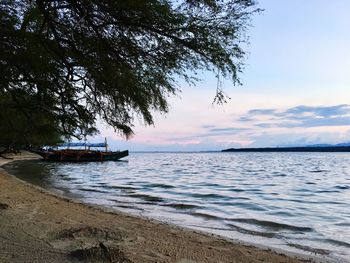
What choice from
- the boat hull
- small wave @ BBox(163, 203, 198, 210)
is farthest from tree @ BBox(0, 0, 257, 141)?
the boat hull

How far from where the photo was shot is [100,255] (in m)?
6.07

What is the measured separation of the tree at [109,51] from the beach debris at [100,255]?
251 centimetres

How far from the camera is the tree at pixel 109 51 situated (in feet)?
21.6

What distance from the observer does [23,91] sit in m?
10.2

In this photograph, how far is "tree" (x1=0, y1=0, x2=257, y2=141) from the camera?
6.59 m

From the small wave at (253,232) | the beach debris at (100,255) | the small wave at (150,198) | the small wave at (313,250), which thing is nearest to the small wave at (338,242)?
the small wave at (313,250)

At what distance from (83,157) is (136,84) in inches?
2490

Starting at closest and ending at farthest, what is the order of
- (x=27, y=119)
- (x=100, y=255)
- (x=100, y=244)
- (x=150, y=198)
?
(x=100, y=255) → (x=100, y=244) → (x=27, y=119) → (x=150, y=198)

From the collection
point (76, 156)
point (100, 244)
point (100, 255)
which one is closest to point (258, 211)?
point (100, 244)

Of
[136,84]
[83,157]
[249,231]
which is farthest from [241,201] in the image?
[83,157]

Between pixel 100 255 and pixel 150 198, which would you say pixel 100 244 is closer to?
pixel 100 255

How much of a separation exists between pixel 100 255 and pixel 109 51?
314 centimetres

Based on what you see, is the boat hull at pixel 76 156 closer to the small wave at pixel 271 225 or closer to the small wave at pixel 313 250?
the small wave at pixel 271 225

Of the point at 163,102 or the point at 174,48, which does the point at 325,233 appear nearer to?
the point at 163,102
